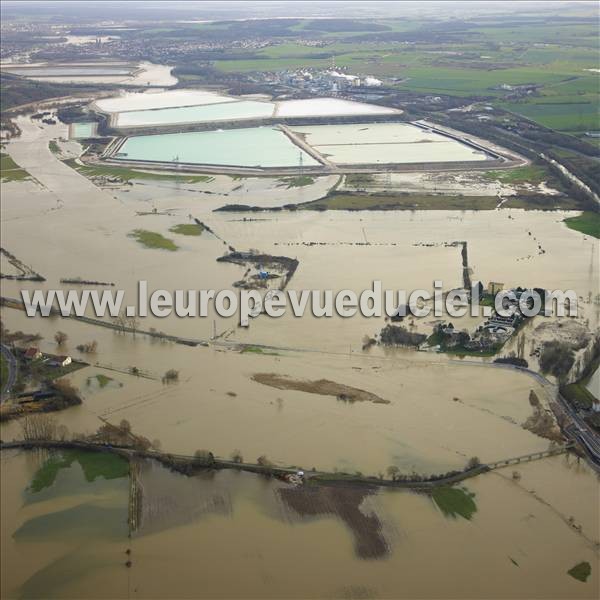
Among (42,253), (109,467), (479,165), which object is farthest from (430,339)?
(479,165)

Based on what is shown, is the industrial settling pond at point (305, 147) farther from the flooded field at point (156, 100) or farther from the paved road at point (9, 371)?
the paved road at point (9, 371)

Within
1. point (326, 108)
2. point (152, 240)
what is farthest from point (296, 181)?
point (326, 108)

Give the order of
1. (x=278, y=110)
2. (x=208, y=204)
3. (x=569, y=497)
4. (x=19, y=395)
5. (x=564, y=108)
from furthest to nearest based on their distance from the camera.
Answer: (x=278, y=110), (x=564, y=108), (x=208, y=204), (x=19, y=395), (x=569, y=497)

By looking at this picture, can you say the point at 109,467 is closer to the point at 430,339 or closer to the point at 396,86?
the point at 430,339

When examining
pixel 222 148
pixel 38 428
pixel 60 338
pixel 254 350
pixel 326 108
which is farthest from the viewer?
pixel 326 108

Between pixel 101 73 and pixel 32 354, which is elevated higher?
pixel 101 73

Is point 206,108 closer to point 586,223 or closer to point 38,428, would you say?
point 586,223

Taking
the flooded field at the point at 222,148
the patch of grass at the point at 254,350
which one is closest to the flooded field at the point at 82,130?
the flooded field at the point at 222,148

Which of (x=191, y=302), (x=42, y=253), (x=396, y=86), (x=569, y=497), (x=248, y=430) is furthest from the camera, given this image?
(x=396, y=86)
